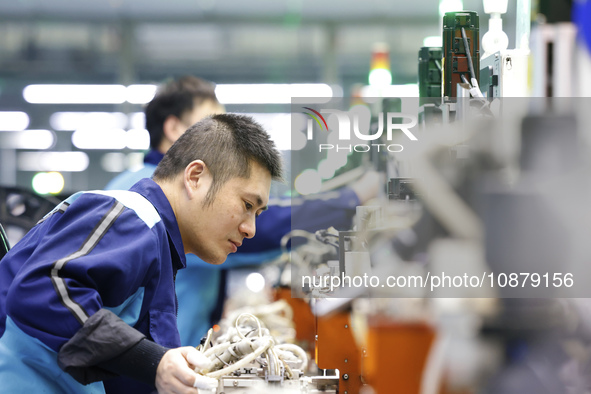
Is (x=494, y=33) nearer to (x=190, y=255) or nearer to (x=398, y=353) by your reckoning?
(x=398, y=353)

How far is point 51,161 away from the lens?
215 inches

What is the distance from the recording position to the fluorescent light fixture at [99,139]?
5.43 metres

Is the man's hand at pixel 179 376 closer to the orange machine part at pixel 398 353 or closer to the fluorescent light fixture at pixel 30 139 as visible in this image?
the orange machine part at pixel 398 353

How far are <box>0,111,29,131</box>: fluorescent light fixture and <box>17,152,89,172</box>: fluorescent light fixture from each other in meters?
0.23

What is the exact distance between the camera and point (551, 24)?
0.67m

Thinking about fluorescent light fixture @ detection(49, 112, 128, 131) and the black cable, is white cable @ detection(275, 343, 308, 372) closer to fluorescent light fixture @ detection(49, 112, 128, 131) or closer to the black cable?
the black cable

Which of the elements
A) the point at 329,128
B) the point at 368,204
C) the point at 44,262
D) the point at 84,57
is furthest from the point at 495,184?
the point at 84,57

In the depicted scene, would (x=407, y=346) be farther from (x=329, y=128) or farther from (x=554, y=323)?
(x=329, y=128)

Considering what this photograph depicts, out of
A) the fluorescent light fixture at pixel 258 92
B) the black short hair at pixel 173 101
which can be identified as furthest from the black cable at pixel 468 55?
the fluorescent light fixture at pixel 258 92

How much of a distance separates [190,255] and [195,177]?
0.70m

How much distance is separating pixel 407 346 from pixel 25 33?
5.45 metres

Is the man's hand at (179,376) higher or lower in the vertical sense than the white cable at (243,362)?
higher

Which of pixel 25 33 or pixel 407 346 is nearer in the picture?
pixel 407 346

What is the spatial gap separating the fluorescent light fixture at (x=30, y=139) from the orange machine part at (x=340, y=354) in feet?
15.2
